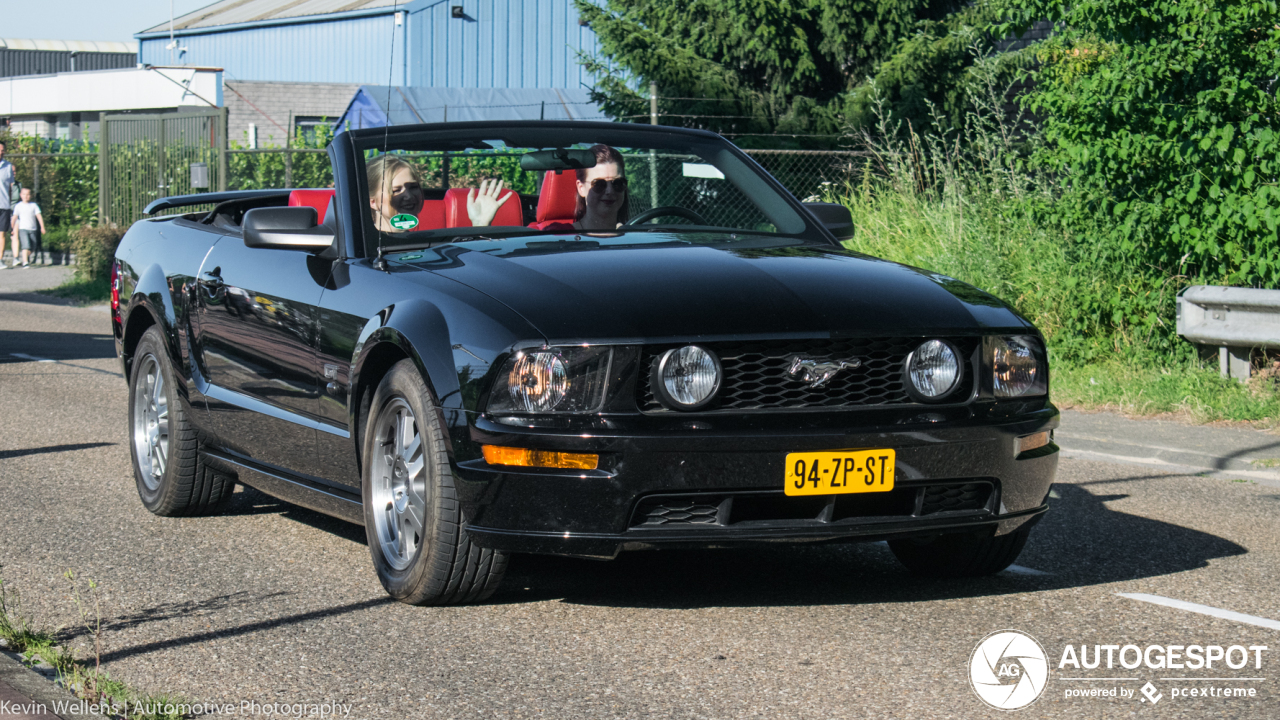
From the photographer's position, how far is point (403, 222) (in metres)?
5.88

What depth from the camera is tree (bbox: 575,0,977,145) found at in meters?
21.9

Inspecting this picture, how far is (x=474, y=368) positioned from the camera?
15.4ft

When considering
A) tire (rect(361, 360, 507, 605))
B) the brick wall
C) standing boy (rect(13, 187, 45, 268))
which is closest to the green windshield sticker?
tire (rect(361, 360, 507, 605))

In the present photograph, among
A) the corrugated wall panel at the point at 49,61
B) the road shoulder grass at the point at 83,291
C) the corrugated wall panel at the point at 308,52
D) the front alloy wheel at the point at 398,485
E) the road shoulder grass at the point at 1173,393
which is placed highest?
the corrugated wall panel at the point at 49,61

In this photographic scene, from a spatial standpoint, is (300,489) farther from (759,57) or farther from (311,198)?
(759,57)

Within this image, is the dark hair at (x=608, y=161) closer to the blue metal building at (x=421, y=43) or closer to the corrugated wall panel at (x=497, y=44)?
the blue metal building at (x=421, y=43)

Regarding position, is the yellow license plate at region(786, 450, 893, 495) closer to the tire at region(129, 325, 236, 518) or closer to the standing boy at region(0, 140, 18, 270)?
the tire at region(129, 325, 236, 518)

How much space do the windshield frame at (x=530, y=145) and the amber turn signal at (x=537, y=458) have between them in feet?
4.31

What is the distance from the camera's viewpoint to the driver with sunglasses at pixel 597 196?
616 cm

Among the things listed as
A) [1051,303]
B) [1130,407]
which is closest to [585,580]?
[1130,407]

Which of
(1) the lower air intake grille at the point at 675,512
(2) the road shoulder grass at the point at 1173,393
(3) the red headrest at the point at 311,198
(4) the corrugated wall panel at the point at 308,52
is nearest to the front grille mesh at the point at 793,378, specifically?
(1) the lower air intake grille at the point at 675,512

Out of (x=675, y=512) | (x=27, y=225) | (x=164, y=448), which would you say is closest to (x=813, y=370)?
(x=675, y=512)

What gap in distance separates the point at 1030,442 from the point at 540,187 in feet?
7.22

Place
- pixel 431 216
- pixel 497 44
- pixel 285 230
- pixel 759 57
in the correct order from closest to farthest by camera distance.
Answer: pixel 285 230, pixel 431 216, pixel 759 57, pixel 497 44
